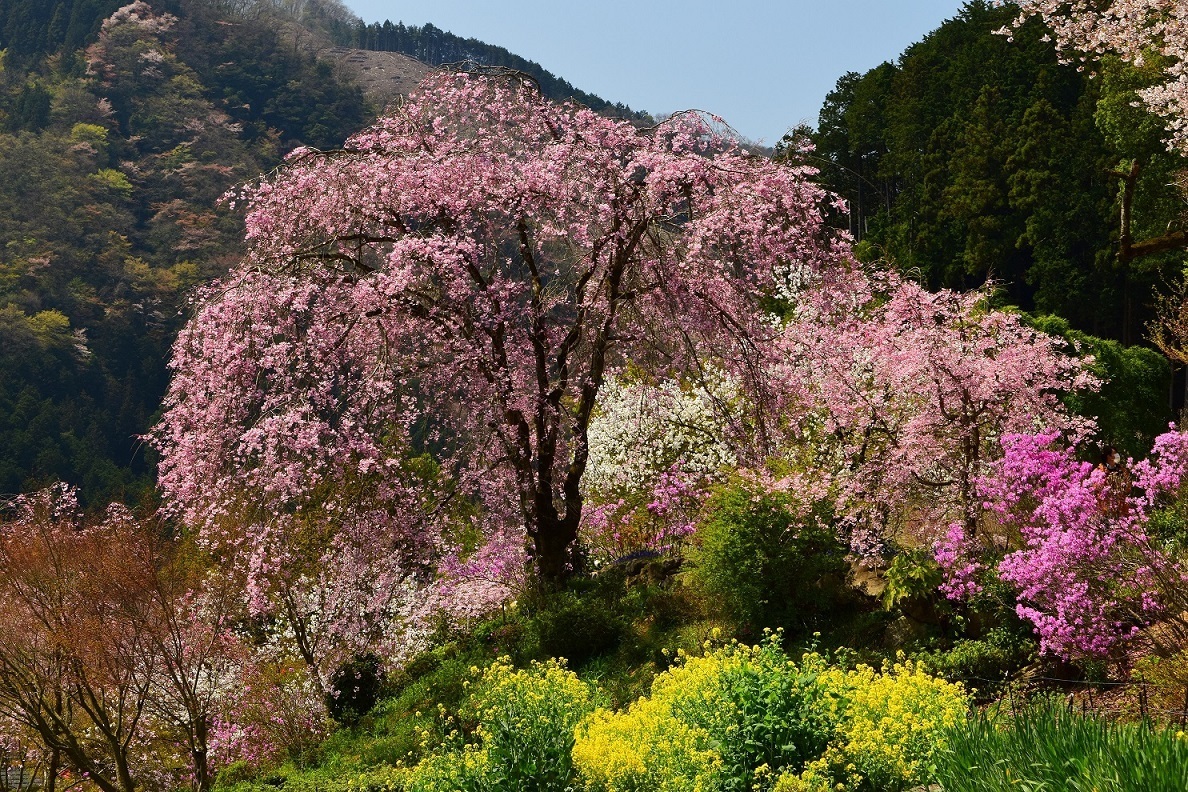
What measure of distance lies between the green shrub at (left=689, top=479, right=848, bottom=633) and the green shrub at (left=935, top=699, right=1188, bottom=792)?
17.2 ft

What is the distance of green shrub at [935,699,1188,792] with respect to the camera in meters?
4.20

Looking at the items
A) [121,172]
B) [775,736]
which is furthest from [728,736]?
[121,172]

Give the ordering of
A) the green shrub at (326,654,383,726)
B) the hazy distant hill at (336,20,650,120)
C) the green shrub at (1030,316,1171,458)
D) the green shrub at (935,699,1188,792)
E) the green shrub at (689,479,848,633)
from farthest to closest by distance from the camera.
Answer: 1. the hazy distant hill at (336,20,650,120)
2. the green shrub at (1030,316,1171,458)
3. the green shrub at (326,654,383,726)
4. the green shrub at (689,479,848,633)
5. the green shrub at (935,699,1188,792)

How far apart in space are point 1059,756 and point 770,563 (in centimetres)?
609

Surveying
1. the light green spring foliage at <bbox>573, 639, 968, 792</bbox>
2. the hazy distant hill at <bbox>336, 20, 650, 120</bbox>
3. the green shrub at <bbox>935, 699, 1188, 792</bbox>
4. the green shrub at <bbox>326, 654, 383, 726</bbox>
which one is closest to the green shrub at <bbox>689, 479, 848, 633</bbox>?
the light green spring foliage at <bbox>573, 639, 968, 792</bbox>

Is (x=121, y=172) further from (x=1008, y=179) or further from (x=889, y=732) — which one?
(x=889, y=732)

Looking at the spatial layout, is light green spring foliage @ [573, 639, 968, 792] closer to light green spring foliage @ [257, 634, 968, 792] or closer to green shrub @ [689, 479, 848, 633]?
light green spring foliage @ [257, 634, 968, 792]

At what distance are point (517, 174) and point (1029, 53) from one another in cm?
2836

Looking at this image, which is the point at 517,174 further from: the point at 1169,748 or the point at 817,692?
the point at 1169,748

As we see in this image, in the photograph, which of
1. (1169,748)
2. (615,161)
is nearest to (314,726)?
(615,161)

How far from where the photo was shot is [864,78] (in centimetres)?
4212

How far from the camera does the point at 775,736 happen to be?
5.75 meters

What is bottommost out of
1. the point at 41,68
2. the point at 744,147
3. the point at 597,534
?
the point at 597,534

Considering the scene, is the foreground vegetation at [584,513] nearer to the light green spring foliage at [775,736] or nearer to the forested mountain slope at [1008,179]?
the light green spring foliage at [775,736]
